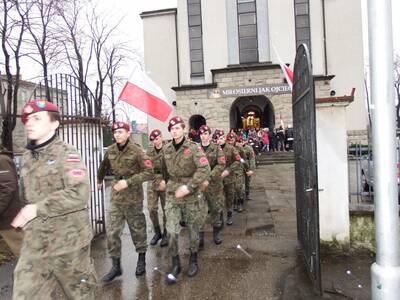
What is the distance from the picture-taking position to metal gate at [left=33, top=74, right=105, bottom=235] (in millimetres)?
6395

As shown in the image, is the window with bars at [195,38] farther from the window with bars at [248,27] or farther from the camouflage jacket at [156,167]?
the camouflage jacket at [156,167]

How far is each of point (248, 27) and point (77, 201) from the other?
25849 millimetres

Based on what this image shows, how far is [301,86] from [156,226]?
11.9ft

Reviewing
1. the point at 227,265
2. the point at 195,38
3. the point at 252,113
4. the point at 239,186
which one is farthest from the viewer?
the point at 252,113

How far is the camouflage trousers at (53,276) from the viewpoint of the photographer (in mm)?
2998

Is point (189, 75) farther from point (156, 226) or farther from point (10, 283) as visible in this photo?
point (10, 283)

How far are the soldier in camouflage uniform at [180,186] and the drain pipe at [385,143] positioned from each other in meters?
2.43

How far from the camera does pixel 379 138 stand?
Result: 121 inches

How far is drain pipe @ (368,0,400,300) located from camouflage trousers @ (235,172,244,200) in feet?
19.9

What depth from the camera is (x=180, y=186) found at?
17.0ft

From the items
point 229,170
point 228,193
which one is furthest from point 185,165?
point 228,193

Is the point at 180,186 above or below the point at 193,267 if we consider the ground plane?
above

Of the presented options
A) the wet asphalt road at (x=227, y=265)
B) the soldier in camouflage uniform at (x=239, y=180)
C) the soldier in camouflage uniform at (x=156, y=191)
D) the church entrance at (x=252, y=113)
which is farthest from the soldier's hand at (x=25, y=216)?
the church entrance at (x=252, y=113)

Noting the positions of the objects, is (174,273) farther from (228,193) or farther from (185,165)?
(228,193)
